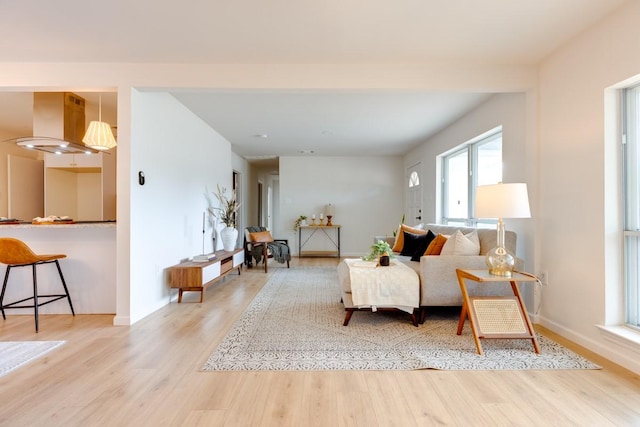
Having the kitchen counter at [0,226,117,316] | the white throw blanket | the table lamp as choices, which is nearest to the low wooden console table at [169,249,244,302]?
the kitchen counter at [0,226,117,316]

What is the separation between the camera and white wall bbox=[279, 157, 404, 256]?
8.09 metres

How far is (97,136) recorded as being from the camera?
3412 millimetres

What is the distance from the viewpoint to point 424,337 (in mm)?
2738

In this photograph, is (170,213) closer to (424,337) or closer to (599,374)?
(424,337)

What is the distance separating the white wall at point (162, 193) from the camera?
3227 mm

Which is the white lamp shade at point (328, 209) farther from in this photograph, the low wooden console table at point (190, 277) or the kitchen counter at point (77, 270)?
the kitchen counter at point (77, 270)

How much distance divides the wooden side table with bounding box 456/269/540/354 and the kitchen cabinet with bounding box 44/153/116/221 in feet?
16.9

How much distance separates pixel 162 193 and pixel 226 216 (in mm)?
1798

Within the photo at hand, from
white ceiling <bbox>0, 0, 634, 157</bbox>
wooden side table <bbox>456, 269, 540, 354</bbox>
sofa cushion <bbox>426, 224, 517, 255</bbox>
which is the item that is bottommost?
wooden side table <bbox>456, 269, 540, 354</bbox>

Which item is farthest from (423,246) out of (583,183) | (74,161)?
(74,161)

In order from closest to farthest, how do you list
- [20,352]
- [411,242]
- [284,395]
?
[284,395] < [20,352] < [411,242]

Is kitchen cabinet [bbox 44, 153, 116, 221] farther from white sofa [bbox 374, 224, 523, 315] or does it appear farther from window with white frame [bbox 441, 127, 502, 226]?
window with white frame [bbox 441, 127, 502, 226]

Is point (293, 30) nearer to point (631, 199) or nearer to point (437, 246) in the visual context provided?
point (437, 246)

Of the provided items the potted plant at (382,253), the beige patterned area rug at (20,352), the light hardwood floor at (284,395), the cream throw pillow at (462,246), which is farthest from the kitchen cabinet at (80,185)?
the cream throw pillow at (462,246)
